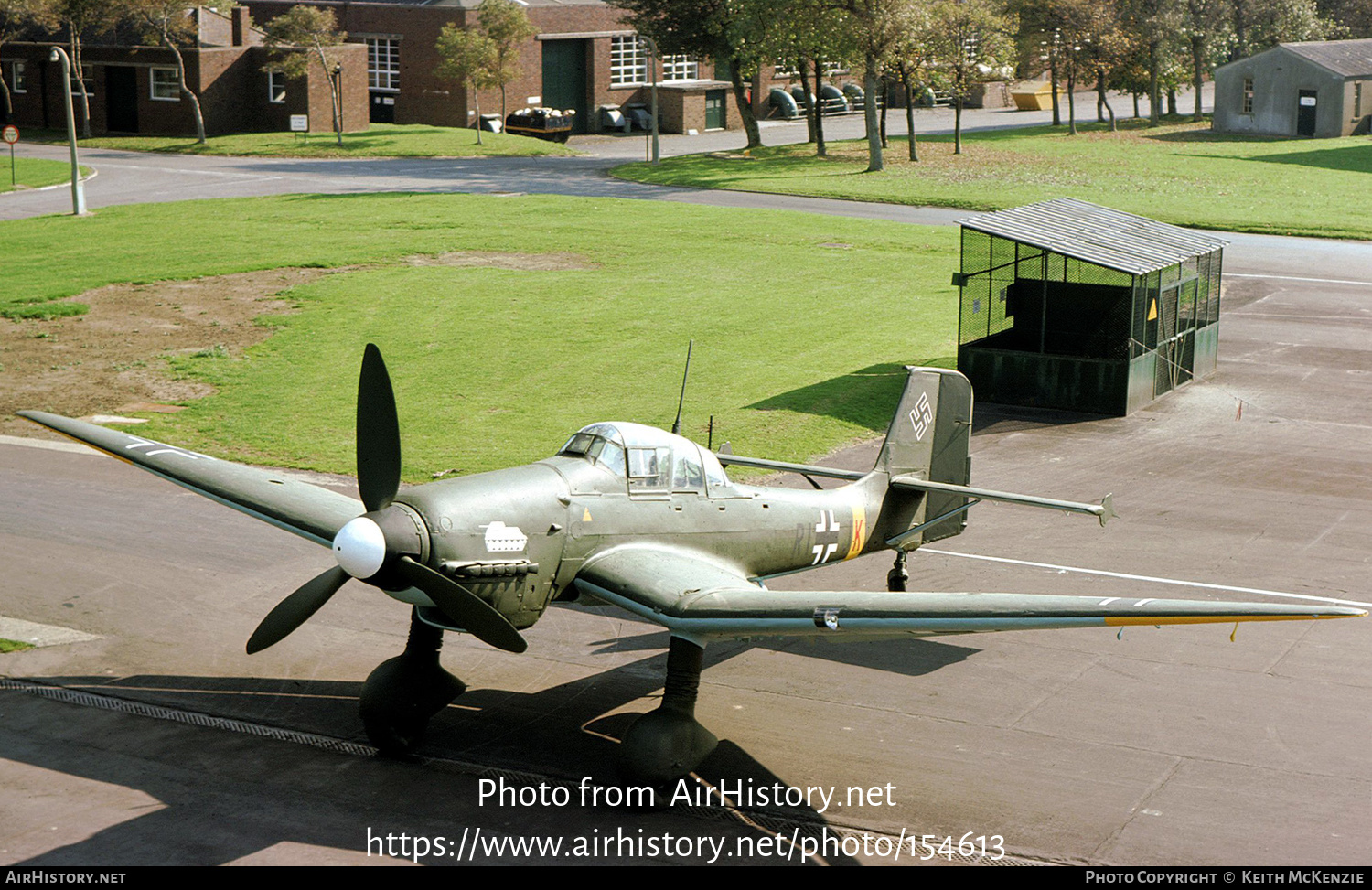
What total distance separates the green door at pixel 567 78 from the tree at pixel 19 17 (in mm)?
28010

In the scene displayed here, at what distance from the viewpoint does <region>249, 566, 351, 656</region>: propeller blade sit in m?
12.1

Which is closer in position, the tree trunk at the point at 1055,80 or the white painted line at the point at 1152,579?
the white painted line at the point at 1152,579

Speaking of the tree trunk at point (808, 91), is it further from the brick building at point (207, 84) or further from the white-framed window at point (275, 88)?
the white-framed window at point (275, 88)

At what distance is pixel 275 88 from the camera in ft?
255

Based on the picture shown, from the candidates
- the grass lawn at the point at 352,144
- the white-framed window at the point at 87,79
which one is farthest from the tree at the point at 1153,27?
the white-framed window at the point at 87,79

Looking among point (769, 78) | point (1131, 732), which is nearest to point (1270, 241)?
point (1131, 732)

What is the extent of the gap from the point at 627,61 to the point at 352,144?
21.2 meters

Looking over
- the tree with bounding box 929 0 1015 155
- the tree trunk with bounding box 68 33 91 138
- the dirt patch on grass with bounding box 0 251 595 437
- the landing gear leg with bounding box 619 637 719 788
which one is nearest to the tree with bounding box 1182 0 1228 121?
the tree with bounding box 929 0 1015 155

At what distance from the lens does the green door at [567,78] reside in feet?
271

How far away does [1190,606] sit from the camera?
1042 cm

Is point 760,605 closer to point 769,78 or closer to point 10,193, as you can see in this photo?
point 10,193

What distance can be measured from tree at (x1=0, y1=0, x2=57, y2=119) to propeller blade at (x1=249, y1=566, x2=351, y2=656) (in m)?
71.8

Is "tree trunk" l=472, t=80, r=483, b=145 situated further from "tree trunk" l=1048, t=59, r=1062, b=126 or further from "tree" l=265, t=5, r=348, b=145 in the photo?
"tree trunk" l=1048, t=59, r=1062, b=126

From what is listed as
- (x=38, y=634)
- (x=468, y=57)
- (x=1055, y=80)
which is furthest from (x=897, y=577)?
(x=1055, y=80)
